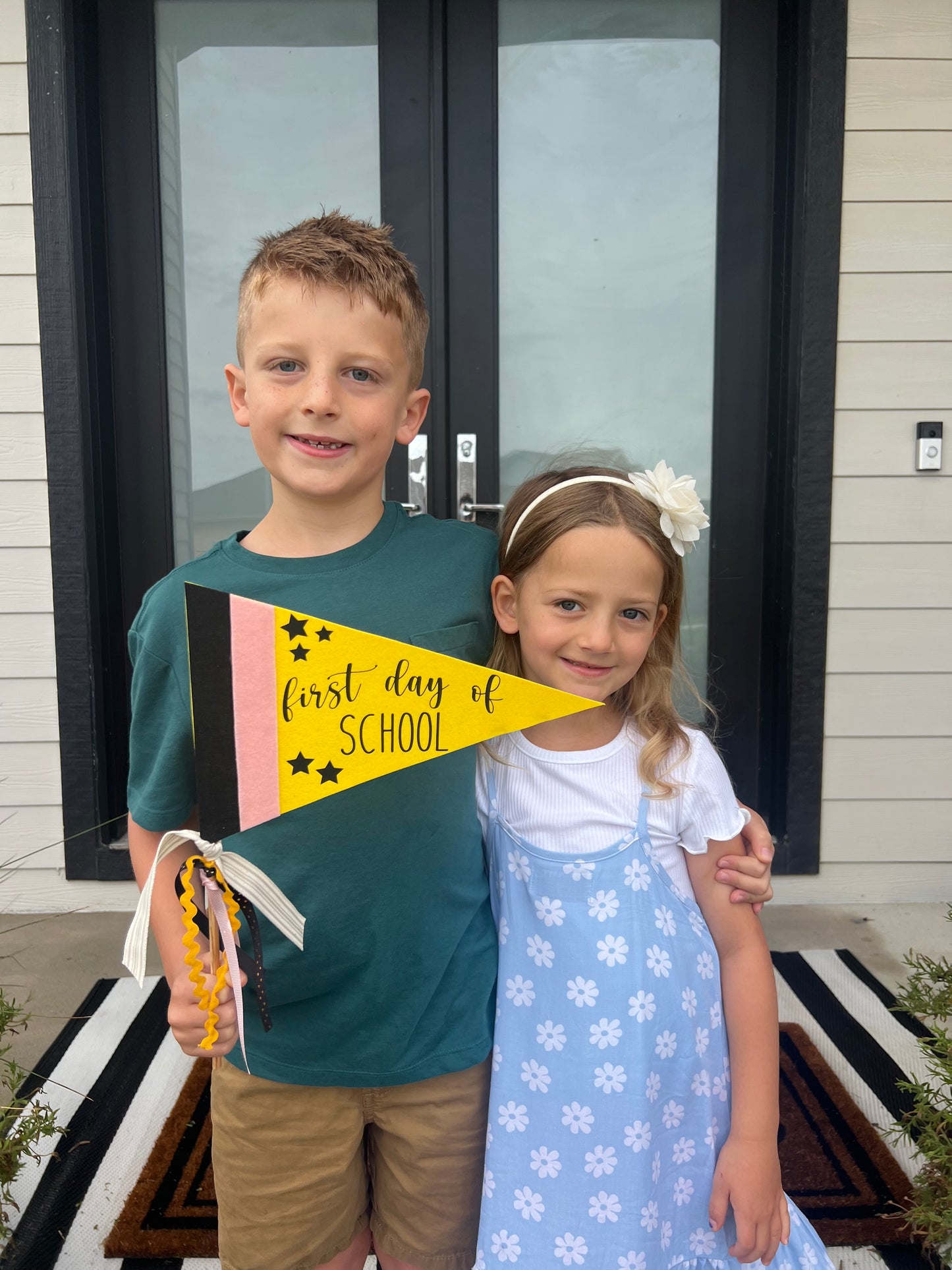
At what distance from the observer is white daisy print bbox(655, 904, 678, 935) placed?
3.34ft

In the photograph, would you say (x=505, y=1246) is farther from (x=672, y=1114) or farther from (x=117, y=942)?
(x=117, y=942)

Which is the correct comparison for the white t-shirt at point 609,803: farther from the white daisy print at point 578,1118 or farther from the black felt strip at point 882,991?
the black felt strip at point 882,991

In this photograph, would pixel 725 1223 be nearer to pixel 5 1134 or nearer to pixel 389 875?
pixel 389 875

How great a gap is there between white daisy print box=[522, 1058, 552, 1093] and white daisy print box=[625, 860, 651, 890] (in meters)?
0.23

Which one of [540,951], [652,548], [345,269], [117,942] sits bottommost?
[117,942]

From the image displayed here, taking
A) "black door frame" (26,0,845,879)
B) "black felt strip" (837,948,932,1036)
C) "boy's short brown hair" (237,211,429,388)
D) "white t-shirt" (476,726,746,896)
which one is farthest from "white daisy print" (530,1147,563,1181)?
"black door frame" (26,0,845,879)

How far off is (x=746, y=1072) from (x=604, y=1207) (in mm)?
216

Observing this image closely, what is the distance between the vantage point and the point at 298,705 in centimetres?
86

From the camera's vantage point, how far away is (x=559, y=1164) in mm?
1001

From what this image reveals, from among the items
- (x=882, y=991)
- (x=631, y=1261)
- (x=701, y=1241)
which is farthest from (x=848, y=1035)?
(x=631, y=1261)

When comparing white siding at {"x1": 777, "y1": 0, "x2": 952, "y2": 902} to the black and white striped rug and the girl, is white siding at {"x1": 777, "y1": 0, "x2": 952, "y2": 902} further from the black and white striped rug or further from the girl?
the girl

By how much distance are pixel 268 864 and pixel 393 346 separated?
58cm

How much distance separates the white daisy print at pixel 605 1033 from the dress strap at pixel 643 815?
20cm

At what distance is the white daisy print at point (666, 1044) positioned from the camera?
1.00 m
